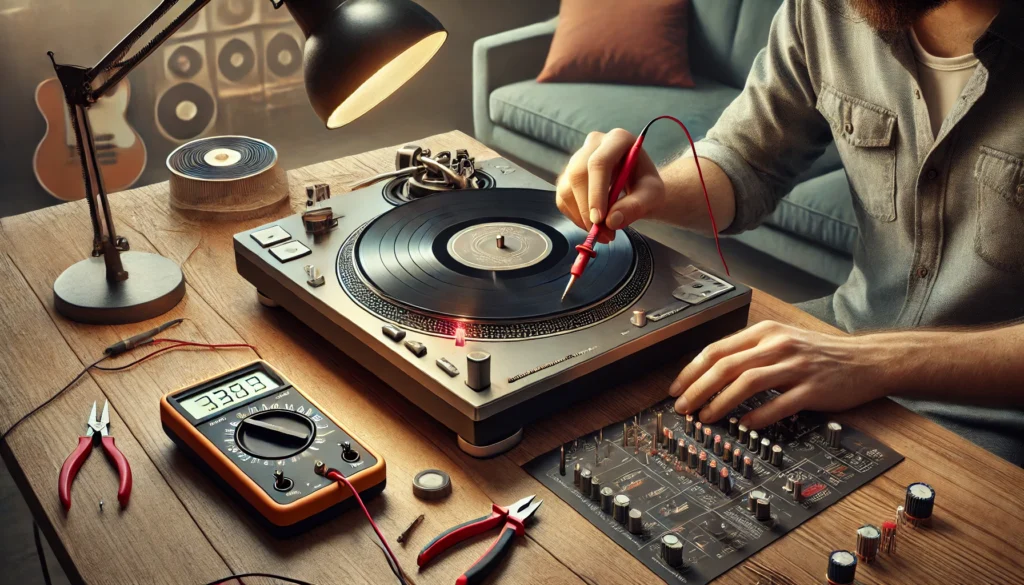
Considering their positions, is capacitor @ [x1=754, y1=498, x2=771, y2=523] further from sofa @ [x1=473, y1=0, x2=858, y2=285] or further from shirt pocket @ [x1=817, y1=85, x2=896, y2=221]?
sofa @ [x1=473, y1=0, x2=858, y2=285]

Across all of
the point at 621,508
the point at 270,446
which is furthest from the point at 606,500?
the point at 270,446

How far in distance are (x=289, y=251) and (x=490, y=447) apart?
430 millimetres

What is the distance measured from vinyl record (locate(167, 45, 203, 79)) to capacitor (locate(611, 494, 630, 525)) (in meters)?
3.34

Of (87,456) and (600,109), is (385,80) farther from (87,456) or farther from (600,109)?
(600,109)

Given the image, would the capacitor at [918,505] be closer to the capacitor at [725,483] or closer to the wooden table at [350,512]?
the wooden table at [350,512]

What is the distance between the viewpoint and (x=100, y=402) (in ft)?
3.82

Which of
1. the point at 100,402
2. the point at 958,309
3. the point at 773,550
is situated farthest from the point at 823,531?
the point at 100,402

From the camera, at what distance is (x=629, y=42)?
3402mm

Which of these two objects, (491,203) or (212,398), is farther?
(491,203)

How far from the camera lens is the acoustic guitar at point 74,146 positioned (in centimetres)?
350

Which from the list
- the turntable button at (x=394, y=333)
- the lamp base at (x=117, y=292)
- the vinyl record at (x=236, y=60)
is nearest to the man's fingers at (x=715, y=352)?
the turntable button at (x=394, y=333)

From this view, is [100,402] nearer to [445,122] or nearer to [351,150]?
[351,150]

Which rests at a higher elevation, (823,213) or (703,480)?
(703,480)

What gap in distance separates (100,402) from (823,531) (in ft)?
2.74
